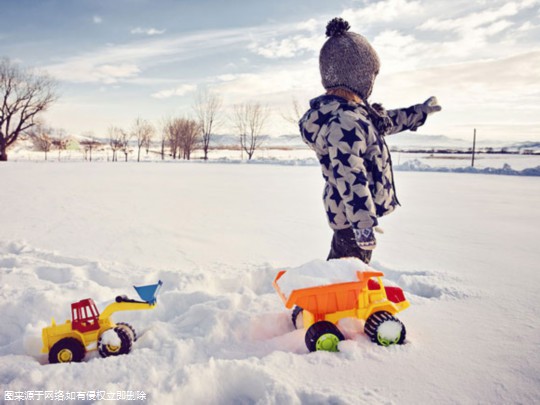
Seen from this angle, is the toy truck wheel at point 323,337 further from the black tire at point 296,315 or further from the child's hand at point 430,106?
the child's hand at point 430,106

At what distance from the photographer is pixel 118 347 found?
5.18 feet

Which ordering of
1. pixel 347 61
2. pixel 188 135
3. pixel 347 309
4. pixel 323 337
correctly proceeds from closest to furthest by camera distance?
pixel 323 337, pixel 347 309, pixel 347 61, pixel 188 135

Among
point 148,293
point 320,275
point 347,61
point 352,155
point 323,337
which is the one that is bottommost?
point 323,337

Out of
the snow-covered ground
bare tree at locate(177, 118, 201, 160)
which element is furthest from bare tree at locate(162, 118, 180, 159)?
the snow-covered ground

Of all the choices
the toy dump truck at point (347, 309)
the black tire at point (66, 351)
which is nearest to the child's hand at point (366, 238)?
the toy dump truck at point (347, 309)

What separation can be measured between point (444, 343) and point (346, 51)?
1.50 meters

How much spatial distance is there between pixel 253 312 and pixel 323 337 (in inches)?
21.3

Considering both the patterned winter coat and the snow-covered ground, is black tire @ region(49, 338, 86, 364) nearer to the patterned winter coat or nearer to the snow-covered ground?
the snow-covered ground

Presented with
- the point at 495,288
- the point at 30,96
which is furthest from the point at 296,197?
the point at 30,96

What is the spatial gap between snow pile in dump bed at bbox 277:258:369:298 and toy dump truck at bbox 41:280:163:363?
64 cm

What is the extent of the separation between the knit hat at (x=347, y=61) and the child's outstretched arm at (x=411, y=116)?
0.81 feet

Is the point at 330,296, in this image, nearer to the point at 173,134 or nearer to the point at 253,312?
the point at 253,312

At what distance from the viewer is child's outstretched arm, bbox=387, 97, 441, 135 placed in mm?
2031

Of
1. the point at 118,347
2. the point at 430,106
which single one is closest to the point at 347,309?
the point at 118,347
